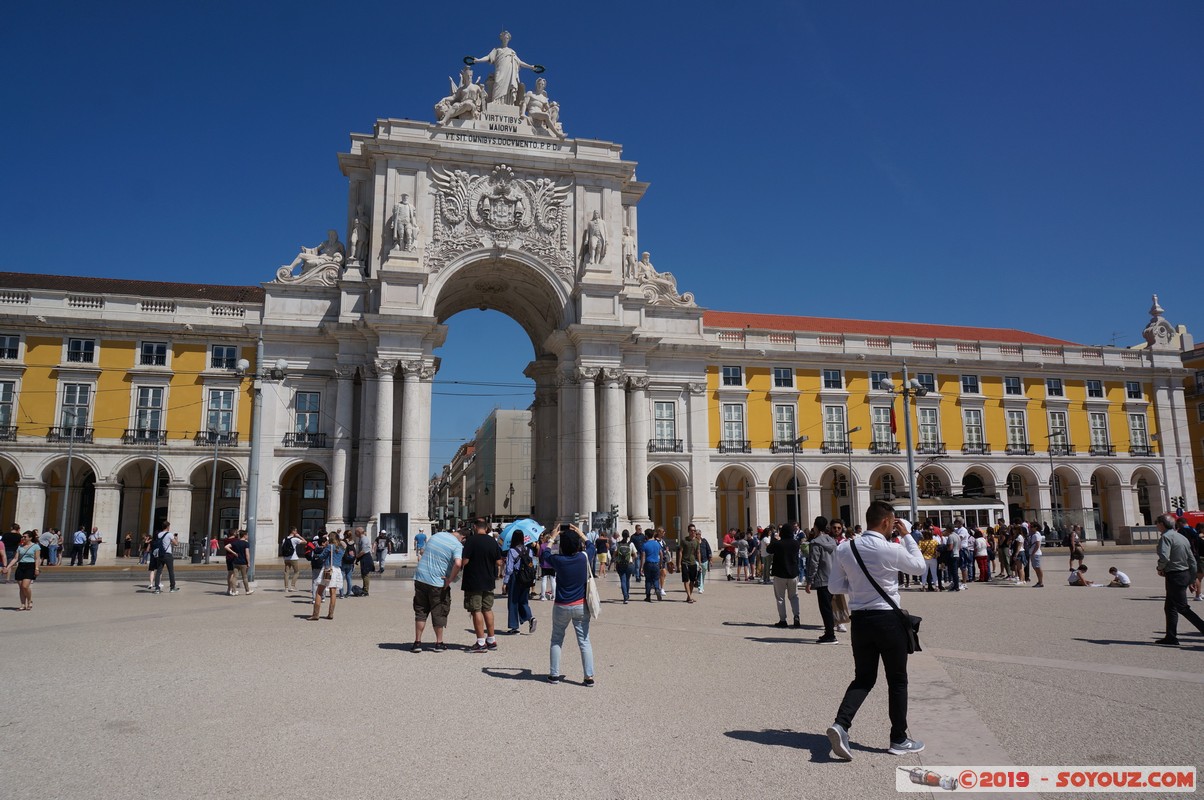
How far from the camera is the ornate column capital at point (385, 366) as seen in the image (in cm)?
3653

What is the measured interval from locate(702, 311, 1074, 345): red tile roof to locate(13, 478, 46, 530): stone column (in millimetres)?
36816

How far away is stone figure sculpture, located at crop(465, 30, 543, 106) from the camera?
138ft

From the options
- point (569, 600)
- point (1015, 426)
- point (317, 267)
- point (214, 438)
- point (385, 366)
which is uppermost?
point (317, 267)

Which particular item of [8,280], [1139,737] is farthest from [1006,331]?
[8,280]

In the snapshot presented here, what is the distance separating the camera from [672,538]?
45.2 m

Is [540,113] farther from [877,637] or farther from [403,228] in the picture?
[877,637]

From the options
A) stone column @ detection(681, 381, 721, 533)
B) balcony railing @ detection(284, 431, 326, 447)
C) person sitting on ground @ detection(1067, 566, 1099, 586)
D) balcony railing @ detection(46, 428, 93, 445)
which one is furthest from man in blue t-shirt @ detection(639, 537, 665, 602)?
balcony railing @ detection(46, 428, 93, 445)

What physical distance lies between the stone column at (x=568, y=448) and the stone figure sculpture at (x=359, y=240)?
1156cm

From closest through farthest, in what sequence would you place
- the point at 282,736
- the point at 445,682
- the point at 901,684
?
the point at 901,684
the point at 282,736
the point at 445,682

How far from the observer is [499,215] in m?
39.9

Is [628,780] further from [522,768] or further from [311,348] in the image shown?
[311,348]

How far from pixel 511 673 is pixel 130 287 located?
44827 millimetres

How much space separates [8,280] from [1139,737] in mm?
52928

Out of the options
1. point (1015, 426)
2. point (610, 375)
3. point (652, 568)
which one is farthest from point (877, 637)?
point (1015, 426)
